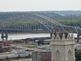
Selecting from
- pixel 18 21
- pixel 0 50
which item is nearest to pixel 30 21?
pixel 18 21

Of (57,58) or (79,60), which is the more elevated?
(57,58)

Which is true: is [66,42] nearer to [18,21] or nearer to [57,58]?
[57,58]

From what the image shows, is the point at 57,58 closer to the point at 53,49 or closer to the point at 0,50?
the point at 53,49

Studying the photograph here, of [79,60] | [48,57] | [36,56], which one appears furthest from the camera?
[79,60]

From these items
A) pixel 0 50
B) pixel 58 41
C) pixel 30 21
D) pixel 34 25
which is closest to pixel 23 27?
pixel 34 25

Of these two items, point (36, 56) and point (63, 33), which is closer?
point (63, 33)

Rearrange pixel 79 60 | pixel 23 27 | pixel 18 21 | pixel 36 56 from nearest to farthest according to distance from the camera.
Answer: pixel 36 56, pixel 79 60, pixel 23 27, pixel 18 21

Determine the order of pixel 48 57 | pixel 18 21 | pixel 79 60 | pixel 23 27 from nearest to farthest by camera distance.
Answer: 1. pixel 48 57
2. pixel 79 60
3. pixel 23 27
4. pixel 18 21
